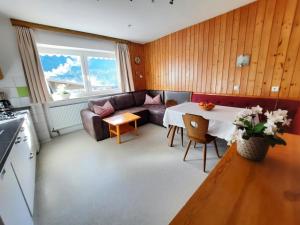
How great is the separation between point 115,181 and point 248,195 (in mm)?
1667

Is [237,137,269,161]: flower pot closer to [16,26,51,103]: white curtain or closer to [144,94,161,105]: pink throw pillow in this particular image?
[144,94,161,105]: pink throw pillow

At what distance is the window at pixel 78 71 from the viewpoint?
327 cm

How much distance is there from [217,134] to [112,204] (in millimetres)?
1601

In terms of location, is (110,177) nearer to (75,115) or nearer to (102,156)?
(102,156)

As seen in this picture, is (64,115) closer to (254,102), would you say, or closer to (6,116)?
(6,116)

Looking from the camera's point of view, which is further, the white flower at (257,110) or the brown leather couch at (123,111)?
the brown leather couch at (123,111)

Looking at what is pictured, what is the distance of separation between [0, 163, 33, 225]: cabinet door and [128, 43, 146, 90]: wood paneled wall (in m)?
4.10

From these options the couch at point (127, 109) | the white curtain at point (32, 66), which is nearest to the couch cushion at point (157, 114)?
the couch at point (127, 109)

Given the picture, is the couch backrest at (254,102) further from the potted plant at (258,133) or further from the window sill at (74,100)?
the window sill at (74,100)

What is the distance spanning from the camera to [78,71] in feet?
12.1

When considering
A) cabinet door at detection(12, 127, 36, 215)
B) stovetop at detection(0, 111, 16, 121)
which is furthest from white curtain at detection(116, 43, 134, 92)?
cabinet door at detection(12, 127, 36, 215)

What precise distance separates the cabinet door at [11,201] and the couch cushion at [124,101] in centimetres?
301

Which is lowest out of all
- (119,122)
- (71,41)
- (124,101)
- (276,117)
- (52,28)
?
(119,122)

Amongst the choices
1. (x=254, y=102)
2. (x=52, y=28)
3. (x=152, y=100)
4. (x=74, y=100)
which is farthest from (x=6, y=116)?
(x=254, y=102)
